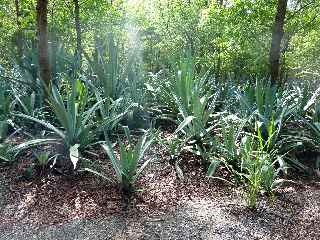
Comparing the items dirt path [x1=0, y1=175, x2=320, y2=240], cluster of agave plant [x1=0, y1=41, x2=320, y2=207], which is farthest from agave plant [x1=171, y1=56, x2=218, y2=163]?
dirt path [x1=0, y1=175, x2=320, y2=240]

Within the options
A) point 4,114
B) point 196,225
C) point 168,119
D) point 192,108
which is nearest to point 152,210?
point 196,225

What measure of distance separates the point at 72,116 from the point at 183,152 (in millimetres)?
1277

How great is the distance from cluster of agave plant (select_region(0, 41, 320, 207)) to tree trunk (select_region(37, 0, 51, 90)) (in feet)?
0.96

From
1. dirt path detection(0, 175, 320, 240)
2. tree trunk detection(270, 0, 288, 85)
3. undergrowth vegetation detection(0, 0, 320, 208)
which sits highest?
tree trunk detection(270, 0, 288, 85)

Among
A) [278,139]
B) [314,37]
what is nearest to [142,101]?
[278,139]

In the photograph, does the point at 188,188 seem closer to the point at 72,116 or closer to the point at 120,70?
the point at 72,116

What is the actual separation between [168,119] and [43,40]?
1.89m

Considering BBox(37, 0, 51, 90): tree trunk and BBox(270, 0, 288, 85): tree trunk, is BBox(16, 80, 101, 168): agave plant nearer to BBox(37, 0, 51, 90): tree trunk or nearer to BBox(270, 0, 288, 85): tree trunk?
BBox(37, 0, 51, 90): tree trunk

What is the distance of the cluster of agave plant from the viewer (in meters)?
4.02

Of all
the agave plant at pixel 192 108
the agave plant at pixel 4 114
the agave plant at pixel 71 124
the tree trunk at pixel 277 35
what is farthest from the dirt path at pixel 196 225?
the tree trunk at pixel 277 35

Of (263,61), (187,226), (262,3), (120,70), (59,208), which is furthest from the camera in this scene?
(263,61)

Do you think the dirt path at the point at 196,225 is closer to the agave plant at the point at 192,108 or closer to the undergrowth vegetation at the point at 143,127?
the undergrowth vegetation at the point at 143,127

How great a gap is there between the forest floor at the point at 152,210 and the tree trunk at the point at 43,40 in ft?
5.13

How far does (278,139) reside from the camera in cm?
518
